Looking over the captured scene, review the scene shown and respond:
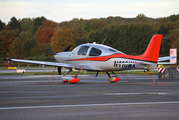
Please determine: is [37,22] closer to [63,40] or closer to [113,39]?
[63,40]

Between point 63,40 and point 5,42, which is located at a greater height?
point 63,40

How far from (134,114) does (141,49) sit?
267 ft

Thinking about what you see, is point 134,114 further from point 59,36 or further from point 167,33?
point 167,33

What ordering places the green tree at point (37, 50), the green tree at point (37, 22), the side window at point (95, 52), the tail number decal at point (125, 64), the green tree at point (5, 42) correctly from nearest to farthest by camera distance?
the tail number decal at point (125, 64) → the side window at point (95, 52) → the green tree at point (5, 42) → the green tree at point (37, 50) → the green tree at point (37, 22)

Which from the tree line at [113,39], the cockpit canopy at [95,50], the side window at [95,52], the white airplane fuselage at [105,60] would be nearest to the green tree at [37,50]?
the tree line at [113,39]

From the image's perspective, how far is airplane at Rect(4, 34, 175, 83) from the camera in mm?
18750

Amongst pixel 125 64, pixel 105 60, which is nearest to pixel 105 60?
pixel 105 60

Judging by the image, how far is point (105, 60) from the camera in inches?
776

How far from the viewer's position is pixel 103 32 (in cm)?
9569

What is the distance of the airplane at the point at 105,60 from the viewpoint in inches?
738

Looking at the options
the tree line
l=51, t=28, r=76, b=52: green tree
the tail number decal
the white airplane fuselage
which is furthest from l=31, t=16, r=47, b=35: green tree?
the tail number decal

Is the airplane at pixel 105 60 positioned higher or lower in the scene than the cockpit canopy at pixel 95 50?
lower

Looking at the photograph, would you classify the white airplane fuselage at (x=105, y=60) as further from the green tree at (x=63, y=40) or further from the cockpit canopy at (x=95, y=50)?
the green tree at (x=63, y=40)

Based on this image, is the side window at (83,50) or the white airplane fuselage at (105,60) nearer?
the white airplane fuselage at (105,60)
